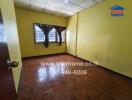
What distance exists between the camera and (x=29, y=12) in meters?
4.05

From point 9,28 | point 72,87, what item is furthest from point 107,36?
point 9,28

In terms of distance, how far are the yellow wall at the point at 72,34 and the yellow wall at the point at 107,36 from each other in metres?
0.53

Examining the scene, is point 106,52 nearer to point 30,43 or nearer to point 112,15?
point 112,15

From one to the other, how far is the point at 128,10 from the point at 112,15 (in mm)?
481

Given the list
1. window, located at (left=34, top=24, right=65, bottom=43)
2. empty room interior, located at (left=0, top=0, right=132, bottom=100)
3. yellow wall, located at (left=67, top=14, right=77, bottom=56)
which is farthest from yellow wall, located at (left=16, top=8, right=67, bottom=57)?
yellow wall, located at (left=67, top=14, right=77, bottom=56)

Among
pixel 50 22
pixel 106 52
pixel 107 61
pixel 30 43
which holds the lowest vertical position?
pixel 107 61

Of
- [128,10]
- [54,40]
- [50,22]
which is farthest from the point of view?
[54,40]

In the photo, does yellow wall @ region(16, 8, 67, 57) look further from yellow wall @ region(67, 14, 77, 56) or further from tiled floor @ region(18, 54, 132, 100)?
tiled floor @ region(18, 54, 132, 100)

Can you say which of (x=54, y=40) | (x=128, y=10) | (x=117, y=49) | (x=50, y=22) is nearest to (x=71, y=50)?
(x=54, y=40)

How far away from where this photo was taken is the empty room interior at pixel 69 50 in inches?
64.5

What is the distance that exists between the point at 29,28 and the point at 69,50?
2.74m

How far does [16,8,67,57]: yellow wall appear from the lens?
3.91 meters

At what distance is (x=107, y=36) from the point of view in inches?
115

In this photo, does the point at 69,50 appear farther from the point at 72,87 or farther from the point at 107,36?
the point at 72,87
